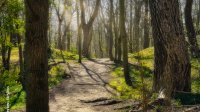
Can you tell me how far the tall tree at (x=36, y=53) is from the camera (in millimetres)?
7512

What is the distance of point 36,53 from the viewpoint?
7.59m

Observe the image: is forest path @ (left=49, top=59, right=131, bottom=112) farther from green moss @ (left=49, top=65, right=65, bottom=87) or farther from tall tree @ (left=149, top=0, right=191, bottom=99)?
tall tree @ (left=149, top=0, right=191, bottom=99)

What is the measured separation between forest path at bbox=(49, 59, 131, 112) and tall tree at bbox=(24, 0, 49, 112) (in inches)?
169

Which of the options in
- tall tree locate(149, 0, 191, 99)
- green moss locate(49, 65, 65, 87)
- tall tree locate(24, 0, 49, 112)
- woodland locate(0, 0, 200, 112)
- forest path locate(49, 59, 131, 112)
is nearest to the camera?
woodland locate(0, 0, 200, 112)

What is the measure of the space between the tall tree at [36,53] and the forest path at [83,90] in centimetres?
429

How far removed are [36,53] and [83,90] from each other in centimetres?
990

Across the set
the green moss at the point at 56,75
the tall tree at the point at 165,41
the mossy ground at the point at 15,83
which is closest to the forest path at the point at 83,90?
the green moss at the point at 56,75

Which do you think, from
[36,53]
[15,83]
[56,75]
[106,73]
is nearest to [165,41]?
[36,53]

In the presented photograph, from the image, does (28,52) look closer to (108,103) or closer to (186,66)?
(186,66)

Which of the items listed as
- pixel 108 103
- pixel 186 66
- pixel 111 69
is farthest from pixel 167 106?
pixel 111 69

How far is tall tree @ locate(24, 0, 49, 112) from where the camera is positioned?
24.6ft

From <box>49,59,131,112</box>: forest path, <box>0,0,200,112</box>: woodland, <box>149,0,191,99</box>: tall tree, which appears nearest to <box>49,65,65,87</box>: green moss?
<box>0,0,200,112</box>: woodland

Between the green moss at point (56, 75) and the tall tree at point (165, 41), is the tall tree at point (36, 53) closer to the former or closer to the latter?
the tall tree at point (165, 41)

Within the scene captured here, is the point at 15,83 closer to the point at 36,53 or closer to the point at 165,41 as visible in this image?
the point at 36,53
